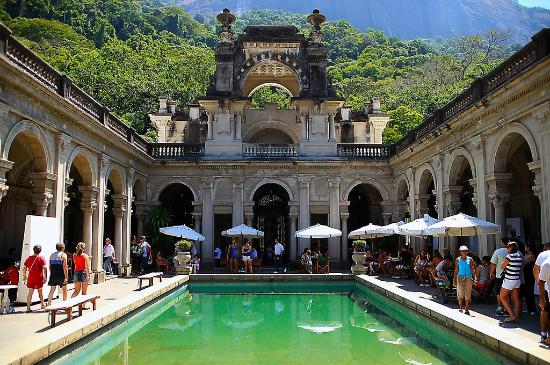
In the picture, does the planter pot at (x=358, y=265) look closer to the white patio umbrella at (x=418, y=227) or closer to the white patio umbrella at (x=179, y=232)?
the white patio umbrella at (x=418, y=227)

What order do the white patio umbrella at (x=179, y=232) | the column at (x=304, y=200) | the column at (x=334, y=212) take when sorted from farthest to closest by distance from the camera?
1. the column at (x=304, y=200)
2. the column at (x=334, y=212)
3. the white patio umbrella at (x=179, y=232)

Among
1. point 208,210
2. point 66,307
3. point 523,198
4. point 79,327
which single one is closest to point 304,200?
point 208,210

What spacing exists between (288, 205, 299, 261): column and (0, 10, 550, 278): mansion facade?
2.7 inches

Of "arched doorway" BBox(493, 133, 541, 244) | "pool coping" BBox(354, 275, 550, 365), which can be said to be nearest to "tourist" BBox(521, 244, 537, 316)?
"pool coping" BBox(354, 275, 550, 365)

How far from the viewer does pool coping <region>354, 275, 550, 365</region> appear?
6.84m

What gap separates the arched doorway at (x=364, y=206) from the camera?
27.4 meters

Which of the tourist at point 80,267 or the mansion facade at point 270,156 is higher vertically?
the mansion facade at point 270,156

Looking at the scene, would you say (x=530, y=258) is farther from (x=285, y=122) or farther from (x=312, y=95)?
(x=285, y=122)

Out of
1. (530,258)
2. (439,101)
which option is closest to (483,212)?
(530,258)

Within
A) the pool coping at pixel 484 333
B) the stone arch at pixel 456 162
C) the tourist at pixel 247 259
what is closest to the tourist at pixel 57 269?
the pool coping at pixel 484 333

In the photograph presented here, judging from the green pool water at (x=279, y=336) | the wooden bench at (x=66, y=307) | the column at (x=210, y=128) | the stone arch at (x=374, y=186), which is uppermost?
the column at (x=210, y=128)

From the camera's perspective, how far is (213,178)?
82.8 feet

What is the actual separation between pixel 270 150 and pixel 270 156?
1.10 feet

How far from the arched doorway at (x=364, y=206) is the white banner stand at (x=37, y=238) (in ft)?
57.8
